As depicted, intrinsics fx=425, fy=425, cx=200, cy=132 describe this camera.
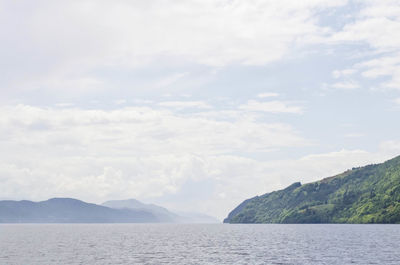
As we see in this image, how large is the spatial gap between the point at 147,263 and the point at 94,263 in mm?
13742

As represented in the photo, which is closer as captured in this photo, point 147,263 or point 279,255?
point 147,263

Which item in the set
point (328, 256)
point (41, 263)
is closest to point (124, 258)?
point (41, 263)

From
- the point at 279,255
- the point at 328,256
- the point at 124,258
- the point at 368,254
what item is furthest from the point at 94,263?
the point at 368,254

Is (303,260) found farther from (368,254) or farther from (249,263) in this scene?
(368,254)

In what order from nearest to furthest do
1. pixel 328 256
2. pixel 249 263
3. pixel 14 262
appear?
pixel 249 263 → pixel 14 262 → pixel 328 256

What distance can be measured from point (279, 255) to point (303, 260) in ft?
45.5

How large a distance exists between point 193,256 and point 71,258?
114ft

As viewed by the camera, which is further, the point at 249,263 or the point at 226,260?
the point at 226,260

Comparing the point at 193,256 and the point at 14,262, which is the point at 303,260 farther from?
the point at 14,262

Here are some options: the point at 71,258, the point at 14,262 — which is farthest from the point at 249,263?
the point at 14,262

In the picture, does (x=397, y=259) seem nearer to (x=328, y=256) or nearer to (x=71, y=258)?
(x=328, y=256)

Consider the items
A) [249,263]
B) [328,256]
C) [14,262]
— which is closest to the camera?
[249,263]

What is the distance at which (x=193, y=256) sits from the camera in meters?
125

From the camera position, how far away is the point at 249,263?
104375 mm
